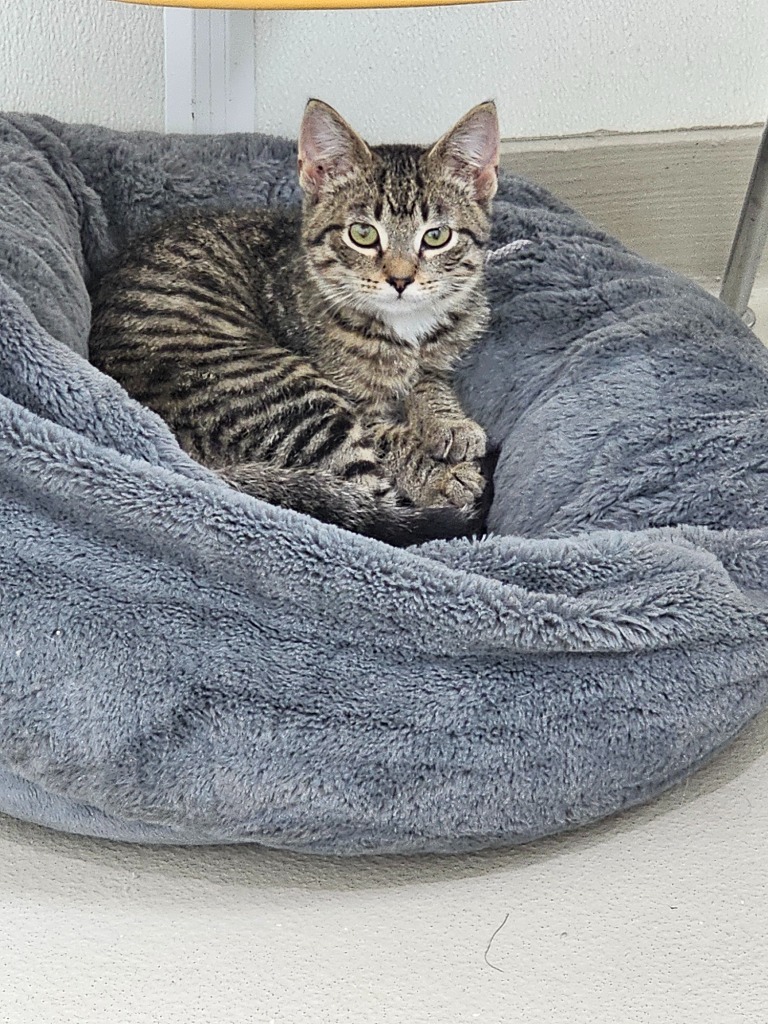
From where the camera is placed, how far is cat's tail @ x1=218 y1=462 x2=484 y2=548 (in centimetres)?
142

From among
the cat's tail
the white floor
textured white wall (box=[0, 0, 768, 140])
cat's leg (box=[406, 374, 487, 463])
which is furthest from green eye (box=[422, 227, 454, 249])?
the white floor

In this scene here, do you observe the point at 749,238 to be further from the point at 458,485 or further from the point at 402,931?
the point at 402,931

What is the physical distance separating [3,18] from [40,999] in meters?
1.57

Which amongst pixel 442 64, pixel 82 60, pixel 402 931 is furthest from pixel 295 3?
pixel 442 64

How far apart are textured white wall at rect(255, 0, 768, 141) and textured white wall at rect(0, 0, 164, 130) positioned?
0.22 metres

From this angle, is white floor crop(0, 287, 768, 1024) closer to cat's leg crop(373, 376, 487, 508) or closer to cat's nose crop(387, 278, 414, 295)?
cat's leg crop(373, 376, 487, 508)

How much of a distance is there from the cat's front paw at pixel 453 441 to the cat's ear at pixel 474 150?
1.11 ft

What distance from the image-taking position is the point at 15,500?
3.92 feet

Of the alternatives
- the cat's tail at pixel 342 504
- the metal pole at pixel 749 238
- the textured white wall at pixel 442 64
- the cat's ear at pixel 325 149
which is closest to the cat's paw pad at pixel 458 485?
the cat's tail at pixel 342 504

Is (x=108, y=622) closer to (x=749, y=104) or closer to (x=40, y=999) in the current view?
(x=40, y=999)

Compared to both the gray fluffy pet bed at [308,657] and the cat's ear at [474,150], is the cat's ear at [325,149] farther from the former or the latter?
the gray fluffy pet bed at [308,657]

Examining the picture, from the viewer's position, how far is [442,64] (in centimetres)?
230

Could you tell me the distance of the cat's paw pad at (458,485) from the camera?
162 cm

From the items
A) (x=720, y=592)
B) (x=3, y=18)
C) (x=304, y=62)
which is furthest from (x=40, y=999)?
(x=304, y=62)
